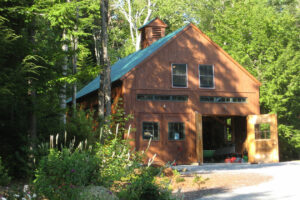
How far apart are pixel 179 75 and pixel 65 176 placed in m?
16.2

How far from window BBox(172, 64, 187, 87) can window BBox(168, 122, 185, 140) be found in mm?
2215

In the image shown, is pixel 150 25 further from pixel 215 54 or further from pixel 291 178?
pixel 291 178

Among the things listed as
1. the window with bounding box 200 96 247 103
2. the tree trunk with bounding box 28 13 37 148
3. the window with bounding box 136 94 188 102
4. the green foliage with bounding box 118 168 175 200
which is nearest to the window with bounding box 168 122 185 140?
the window with bounding box 136 94 188 102

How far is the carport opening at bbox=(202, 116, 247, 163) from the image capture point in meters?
26.4

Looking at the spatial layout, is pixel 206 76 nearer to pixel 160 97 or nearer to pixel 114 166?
pixel 160 97

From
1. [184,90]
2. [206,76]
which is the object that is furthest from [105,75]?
[206,76]

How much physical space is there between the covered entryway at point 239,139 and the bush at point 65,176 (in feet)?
48.3

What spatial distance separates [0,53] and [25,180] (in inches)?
151

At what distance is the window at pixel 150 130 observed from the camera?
22.1 meters

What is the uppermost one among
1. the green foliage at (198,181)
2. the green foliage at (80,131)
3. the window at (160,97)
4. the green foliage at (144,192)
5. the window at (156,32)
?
the window at (156,32)

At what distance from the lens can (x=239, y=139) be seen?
2670cm

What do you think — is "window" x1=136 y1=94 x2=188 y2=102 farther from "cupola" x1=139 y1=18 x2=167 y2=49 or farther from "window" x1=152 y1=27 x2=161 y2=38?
"window" x1=152 y1=27 x2=161 y2=38

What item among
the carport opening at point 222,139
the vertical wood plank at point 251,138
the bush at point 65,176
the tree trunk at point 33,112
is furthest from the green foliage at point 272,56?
the bush at point 65,176

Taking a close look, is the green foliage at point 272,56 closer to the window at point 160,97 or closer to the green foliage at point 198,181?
the window at point 160,97
